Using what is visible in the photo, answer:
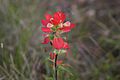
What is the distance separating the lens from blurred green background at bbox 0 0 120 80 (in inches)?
94.9

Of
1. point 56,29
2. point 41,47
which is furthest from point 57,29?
point 41,47

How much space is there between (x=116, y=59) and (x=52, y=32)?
1.22 metres

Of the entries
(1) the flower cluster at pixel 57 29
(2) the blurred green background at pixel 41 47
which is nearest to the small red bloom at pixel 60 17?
(1) the flower cluster at pixel 57 29

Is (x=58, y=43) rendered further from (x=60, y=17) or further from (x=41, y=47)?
(x=41, y=47)

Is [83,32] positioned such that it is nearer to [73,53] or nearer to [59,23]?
[73,53]

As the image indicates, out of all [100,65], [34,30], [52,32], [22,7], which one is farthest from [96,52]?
[52,32]

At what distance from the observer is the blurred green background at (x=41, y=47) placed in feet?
7.90

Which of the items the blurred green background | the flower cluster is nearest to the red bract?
the flower cluster

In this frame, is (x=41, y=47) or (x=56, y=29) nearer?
(x=56, y=29)

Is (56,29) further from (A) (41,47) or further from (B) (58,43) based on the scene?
(A) (41,47)

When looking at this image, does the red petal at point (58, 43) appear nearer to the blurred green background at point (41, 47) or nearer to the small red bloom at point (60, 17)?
the small red bloom at point (60, 17)

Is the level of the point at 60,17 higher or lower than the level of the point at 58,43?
higher

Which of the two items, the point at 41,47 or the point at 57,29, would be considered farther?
the point at 41,47

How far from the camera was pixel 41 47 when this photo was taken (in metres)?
2.28
